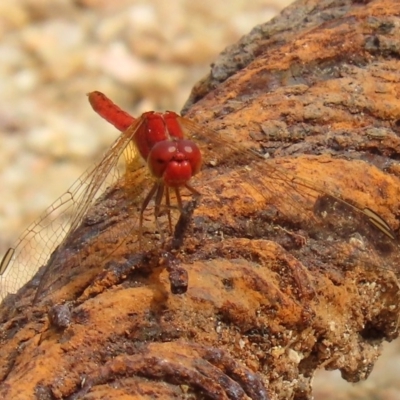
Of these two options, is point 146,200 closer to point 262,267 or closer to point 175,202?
point 175,202

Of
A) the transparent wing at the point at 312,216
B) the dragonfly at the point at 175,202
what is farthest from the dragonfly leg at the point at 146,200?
the transparent wing at the point at 312,216

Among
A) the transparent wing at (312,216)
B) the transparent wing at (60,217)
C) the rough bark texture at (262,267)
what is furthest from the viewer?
the transparent wing at (60,217)

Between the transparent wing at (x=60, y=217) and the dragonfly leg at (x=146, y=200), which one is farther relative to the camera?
the transparent wing at (x=60, y=217)

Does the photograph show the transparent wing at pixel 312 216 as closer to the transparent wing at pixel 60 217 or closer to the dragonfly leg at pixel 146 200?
the dragonfly leg at pixel 146 200

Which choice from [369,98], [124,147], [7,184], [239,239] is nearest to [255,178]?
[239,239]

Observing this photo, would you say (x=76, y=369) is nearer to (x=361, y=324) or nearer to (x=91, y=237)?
(x=91, y=237)

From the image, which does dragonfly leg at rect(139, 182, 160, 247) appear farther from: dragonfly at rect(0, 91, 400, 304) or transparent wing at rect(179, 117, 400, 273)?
transparent wing at rect(179, 117, 400, 273)

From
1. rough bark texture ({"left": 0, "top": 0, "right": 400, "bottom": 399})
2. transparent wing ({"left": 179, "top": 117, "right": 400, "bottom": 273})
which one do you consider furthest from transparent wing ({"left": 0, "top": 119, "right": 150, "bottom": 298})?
transparent wing ({"left": 179, "top": 117, "right": 400, "bottom": 273})
